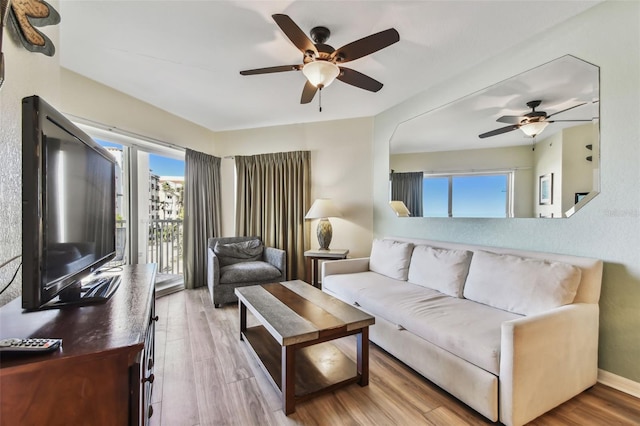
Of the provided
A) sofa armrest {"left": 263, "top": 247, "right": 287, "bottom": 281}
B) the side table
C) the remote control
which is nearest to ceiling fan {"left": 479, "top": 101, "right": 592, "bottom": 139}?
the side table

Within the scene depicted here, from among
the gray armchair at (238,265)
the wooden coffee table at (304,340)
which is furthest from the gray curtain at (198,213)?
the wooden coffee table at (304,340)

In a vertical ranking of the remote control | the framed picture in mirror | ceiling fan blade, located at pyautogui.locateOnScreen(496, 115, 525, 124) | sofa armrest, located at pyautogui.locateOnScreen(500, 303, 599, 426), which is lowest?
sofa armrest, located at pyautogui.locateOnScreen(500, 303, 599, 426)

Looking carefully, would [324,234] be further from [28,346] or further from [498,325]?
[28,346]

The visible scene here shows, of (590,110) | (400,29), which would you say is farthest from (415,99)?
(590,110)

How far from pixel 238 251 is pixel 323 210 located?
1296mm

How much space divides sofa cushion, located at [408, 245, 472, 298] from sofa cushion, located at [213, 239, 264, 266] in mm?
2151

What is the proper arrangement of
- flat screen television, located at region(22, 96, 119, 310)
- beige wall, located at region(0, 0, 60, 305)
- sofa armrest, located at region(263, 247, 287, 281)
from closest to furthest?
flat screen television, located at region(22, 96, 119, 310), beige wall, located at region(0, 0, 60, 305), sofa armrest, located at region(263, 247, 287, 281)

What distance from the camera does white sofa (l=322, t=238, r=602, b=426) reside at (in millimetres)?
1427

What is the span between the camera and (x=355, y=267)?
3.21m

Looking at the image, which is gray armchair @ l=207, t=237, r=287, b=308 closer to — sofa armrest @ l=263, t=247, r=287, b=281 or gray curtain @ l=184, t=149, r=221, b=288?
sofa armrest @ l=263, t=247, r=287, b=281

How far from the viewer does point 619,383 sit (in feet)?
5.70

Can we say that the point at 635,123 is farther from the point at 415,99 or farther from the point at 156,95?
the point at 156,95

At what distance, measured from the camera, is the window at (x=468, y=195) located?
2.44 metres

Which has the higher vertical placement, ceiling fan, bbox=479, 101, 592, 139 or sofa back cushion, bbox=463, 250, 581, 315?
ceiling fan, bbox=479, 101, 592, 139
